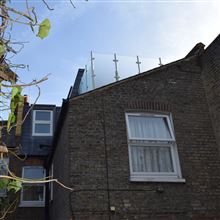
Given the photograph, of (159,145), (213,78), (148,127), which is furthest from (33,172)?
(213,78)

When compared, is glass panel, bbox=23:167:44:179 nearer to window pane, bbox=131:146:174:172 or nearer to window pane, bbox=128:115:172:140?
window pane, bbox=128:115:172:140

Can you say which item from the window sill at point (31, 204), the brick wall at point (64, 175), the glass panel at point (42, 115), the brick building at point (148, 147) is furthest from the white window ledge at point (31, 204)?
the brick building at point (148, 147)

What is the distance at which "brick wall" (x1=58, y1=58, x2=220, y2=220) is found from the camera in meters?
6.66

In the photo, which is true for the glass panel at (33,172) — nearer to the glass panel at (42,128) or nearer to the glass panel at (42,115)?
the glass panel at (42,128)

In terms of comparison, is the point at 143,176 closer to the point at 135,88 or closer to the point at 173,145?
the point at 173,145

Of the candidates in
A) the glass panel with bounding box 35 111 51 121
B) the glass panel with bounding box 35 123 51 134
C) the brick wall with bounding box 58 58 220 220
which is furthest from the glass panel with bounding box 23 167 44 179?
the brick wall with bounding box 58 58 220 220

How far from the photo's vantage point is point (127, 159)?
7168 millimetres

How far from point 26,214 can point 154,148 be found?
8121 mm

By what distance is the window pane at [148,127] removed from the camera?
25.3 ft

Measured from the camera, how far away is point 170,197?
22.9ft

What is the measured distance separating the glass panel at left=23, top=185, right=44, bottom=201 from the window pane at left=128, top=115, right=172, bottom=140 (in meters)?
7.96

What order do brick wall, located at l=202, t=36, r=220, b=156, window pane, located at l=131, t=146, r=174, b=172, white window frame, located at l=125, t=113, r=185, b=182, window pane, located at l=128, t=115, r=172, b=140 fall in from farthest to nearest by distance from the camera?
brick wall, located at l=202, t=36, r=220, b=156 < window pane, located at l=128, t=115, r=172, b=140 < window pane, located at l=131, t=146, r=174, b=172 < white window frame, located at l=125, t=113, r=185, b=182

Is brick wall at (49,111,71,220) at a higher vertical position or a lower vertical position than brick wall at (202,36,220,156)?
lower

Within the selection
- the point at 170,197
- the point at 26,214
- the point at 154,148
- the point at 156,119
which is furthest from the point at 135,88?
the point at 26,214
